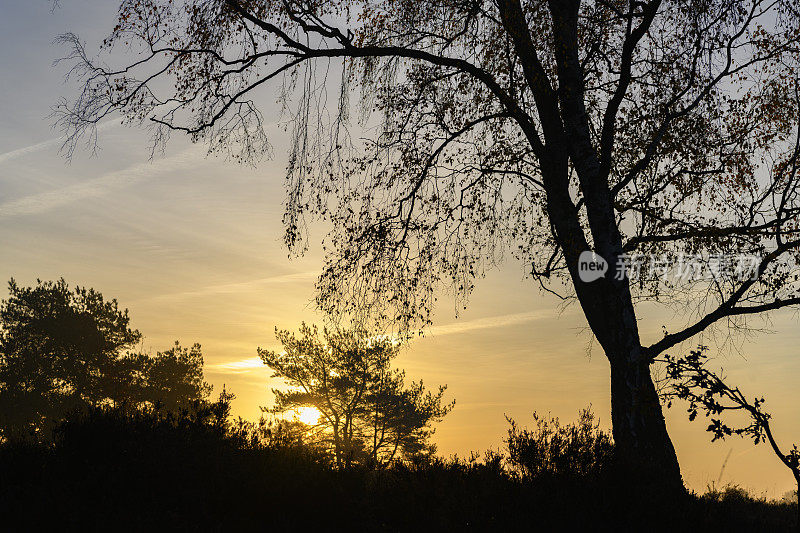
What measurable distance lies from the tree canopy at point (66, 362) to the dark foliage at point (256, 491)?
23989mm

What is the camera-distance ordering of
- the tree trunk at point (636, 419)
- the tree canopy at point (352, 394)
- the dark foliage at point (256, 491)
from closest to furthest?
1. the dark foliage at point (256, 491)
2. the tree trunk at point (636, 419)
3. the tree canopy at point (352, 394)

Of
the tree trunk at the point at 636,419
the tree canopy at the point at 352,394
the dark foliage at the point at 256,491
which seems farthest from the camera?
the tree canopy at the point at 352,394

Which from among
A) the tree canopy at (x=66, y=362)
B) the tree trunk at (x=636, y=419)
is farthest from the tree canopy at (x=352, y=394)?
the tree trunk at (x=636, y=419)

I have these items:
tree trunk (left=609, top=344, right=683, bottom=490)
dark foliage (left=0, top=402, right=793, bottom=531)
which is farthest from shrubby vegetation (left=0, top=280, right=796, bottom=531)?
tree trunk (left=609, top=344, right=683, bottom=490)

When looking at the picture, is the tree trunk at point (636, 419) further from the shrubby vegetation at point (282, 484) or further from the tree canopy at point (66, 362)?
the tree canopy at point (66, 362)

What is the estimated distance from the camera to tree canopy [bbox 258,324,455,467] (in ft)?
86.2

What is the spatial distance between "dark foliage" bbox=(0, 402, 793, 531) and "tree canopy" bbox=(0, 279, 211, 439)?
23989 millimetres

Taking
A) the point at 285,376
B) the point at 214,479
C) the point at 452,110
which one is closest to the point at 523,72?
the point at 452,110

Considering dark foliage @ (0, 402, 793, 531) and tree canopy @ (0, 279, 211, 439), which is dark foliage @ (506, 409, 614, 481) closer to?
dark foliage @ (0, 402, 793, 531)

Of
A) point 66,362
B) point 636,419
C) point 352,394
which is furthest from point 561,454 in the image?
point 66,362

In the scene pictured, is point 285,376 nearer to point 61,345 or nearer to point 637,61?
point 61,345

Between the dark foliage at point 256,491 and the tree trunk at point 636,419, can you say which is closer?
the dark foliage at point 256,491

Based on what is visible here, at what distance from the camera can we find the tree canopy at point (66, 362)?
30.5m

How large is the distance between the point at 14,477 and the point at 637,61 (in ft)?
37.9
